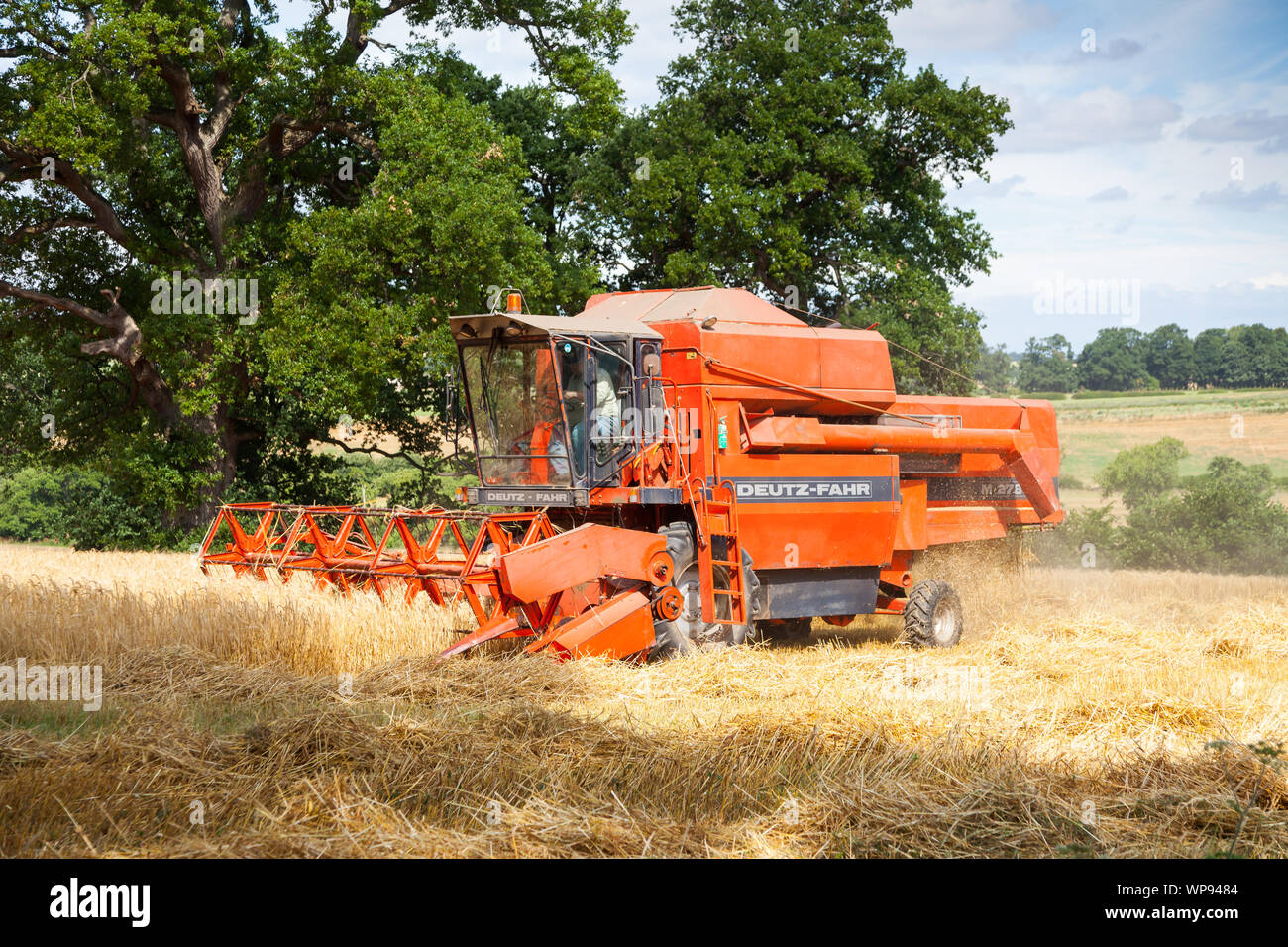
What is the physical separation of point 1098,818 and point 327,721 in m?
3.94

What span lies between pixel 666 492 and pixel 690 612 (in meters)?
1.02

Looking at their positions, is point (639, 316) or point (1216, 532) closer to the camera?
point (639, 316)

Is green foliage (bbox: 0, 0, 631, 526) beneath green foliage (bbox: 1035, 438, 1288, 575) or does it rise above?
above

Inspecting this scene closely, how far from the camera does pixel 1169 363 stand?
5884cm

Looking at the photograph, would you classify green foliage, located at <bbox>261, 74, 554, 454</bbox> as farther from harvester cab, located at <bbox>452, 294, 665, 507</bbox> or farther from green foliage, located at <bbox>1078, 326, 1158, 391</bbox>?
green foliage, located at <bbox>1078, 326, 1158, 391</bbox>

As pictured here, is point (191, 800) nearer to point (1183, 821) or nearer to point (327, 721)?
point (327, 721)

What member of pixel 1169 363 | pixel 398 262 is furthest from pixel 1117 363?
pixel 398 262

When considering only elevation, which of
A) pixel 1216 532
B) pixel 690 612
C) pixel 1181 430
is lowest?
pixel 1216 532

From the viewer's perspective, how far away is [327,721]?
247 inches

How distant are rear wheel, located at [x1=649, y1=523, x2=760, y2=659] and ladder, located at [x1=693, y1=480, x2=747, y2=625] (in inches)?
2.0

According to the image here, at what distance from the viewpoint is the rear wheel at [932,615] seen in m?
10.8

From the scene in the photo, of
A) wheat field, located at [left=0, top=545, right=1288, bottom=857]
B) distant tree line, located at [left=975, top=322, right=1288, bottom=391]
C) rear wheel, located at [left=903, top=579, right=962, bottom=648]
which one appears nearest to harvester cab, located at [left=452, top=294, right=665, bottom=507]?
wheat field, located at [left=0, top=545, right=1288, bottom=857]

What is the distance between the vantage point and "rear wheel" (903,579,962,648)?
10.8 metres

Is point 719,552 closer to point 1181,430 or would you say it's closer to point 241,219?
point 241,219
